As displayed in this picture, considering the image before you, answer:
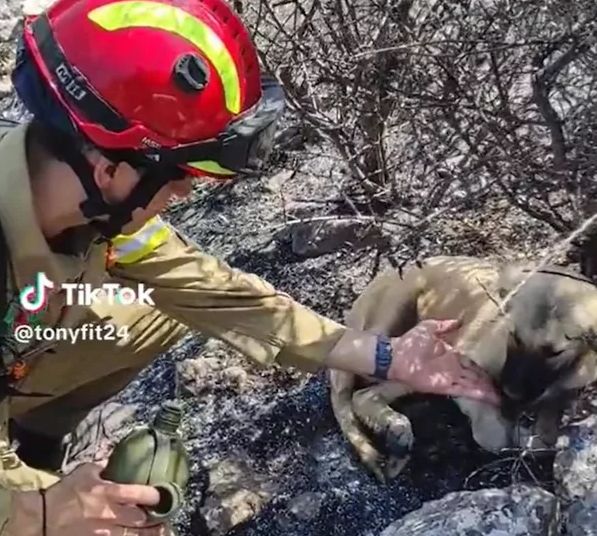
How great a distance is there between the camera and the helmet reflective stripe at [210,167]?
2.52m

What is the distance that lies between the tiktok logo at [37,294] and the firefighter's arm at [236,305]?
0.32 m

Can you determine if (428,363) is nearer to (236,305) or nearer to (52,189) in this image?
(236,305)

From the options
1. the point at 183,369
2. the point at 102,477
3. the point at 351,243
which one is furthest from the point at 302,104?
the point at 102,477

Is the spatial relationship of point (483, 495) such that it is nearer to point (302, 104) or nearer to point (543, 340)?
point (543, 340)

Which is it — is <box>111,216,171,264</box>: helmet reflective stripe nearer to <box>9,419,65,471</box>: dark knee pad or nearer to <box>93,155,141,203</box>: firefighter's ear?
<box>93,155,141,203</box>: firefighter's ear

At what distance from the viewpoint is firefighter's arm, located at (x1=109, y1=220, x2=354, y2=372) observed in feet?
9.96

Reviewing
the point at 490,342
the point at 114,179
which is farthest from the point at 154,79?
the point at 490,342

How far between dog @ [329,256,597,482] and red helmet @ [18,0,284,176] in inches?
37.9

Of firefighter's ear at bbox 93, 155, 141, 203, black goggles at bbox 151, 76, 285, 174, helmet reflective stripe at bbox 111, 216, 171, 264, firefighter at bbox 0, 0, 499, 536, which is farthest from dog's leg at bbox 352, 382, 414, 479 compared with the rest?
firefighter's ear at bbox 93, 155, 141, 203

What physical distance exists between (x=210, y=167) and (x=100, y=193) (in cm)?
23

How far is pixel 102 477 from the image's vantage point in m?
2.62

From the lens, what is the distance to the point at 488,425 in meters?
3.26

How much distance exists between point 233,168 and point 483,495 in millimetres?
1050

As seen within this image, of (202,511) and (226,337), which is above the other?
(226,337)
